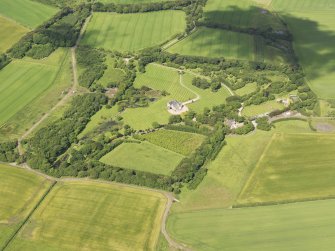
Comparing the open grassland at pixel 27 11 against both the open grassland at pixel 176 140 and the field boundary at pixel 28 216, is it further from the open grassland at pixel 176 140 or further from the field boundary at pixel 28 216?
the field boundary at pixel 28 216

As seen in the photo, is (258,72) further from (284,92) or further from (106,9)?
(106,9)

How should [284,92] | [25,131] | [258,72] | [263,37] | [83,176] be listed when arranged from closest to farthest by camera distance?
[83,176]
[25,131]
[284,92]
[258,72]
[263,37]

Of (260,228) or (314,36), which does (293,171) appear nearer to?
(260,228)

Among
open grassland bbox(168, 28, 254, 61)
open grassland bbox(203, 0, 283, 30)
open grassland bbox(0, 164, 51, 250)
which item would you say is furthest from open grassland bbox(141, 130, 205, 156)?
open grassland bbox(203, 0, 283, 30)

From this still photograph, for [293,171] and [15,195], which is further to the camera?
[293,171]

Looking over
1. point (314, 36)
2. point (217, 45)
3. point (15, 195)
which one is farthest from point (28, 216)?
point (314, 36)

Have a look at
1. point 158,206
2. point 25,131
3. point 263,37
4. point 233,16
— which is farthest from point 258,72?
point 25,131

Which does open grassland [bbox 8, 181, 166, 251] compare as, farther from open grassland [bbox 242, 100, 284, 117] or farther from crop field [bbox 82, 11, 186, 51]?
crop field [bbox 82, 11, 186, 51]
